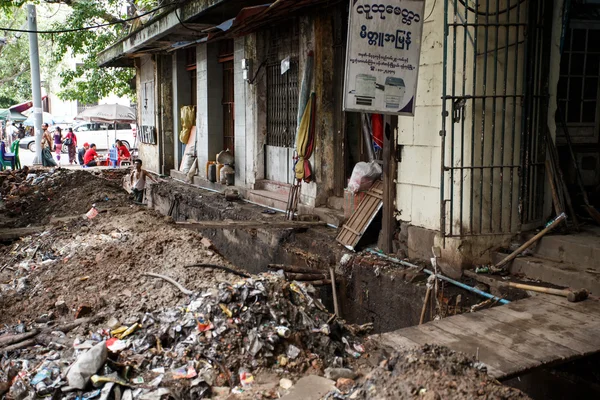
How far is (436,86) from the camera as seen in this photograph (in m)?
6.30

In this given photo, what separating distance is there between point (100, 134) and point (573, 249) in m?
→ 29.3

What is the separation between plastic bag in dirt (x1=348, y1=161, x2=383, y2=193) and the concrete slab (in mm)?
3734

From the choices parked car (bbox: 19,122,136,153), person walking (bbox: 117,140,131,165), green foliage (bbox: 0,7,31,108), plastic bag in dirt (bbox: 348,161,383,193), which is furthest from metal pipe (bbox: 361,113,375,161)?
green foliage (bbox: 0,7,31,108)

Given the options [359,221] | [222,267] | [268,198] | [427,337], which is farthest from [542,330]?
[268,198]

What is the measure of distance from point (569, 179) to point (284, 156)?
5.29 meters

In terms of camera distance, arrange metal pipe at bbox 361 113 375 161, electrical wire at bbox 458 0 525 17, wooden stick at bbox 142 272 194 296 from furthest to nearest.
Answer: metal pipe at bbox 361 113 375 161 < wooden stick at bbox 142 272 194 296 < electrical wire at bbox 458 0 525 17

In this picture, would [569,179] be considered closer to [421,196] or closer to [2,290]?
[421,196]

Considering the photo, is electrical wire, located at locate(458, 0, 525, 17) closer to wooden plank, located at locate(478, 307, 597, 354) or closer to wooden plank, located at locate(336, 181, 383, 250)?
wooden plank, located at locate(336, 181, 383, 250)

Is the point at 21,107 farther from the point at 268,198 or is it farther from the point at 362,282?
the point at 362,282

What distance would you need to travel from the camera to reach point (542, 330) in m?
4.49

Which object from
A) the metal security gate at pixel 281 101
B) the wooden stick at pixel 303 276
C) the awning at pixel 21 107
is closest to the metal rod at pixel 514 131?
the wooden stick at pixel 303 276

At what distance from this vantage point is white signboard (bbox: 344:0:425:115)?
5852mm

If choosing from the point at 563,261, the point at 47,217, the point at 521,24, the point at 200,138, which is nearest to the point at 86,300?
the point at 563,261

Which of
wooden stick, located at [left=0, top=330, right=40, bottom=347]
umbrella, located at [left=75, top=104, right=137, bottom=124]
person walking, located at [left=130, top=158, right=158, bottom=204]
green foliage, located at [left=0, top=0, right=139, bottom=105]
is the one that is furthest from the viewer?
umbrella, located at [left=75, top=104, right=137, bottom=124]
